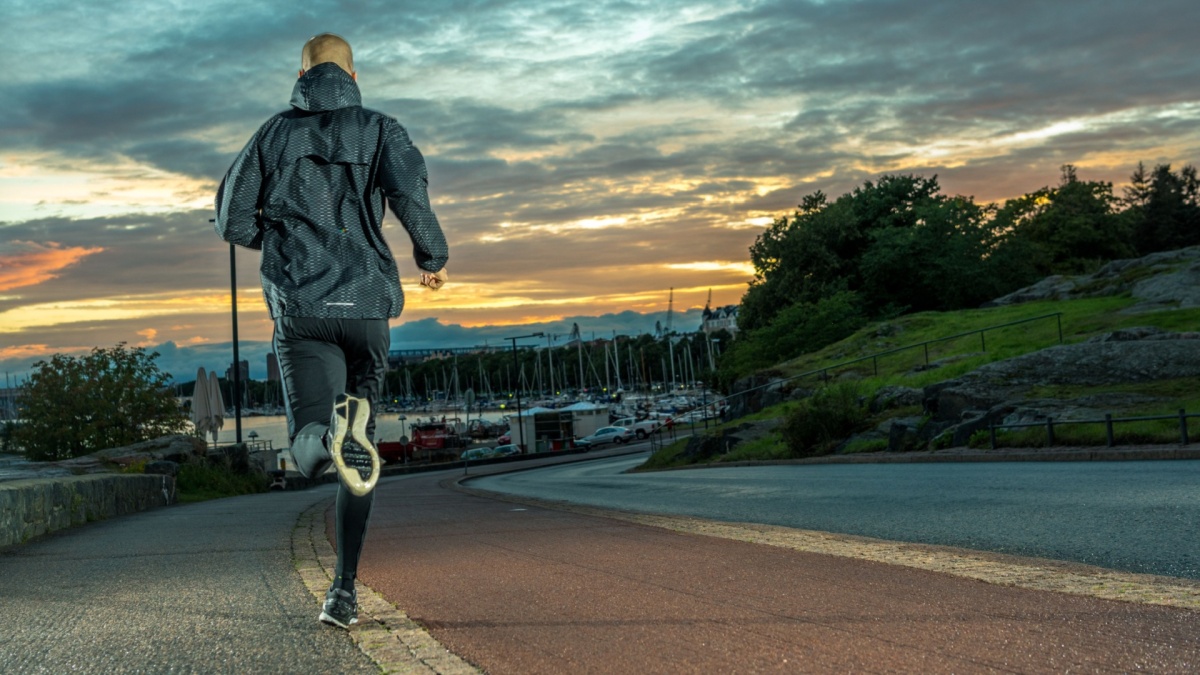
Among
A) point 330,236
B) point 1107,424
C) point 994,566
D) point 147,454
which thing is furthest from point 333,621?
point 147,454

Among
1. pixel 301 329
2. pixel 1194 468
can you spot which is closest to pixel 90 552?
pixel 301 329

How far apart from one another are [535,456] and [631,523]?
2198 inches

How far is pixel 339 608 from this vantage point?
4219 mm

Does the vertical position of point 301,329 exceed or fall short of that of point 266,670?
it exceeds it

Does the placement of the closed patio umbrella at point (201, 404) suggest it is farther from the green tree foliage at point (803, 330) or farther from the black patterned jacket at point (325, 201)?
the black patterned jacket at point (325, 201)

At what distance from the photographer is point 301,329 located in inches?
168

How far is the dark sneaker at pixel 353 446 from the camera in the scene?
3.88 m

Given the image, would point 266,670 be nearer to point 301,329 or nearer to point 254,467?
point 301,329

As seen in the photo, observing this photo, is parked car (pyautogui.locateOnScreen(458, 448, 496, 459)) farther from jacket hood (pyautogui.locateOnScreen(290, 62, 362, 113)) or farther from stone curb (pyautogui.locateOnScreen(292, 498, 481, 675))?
jacket hood (pyautogui.locateOnScreen(290, 62, 362, 113))

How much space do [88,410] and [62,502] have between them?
26818 mm

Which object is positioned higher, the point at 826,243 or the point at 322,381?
the point at 826,243

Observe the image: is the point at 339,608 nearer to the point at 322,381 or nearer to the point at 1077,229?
the point at 322,381

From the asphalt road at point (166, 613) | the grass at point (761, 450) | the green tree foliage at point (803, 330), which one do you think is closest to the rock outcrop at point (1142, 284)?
the green tree foliage at point (803, 330)

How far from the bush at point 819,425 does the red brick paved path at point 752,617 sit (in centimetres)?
2190
